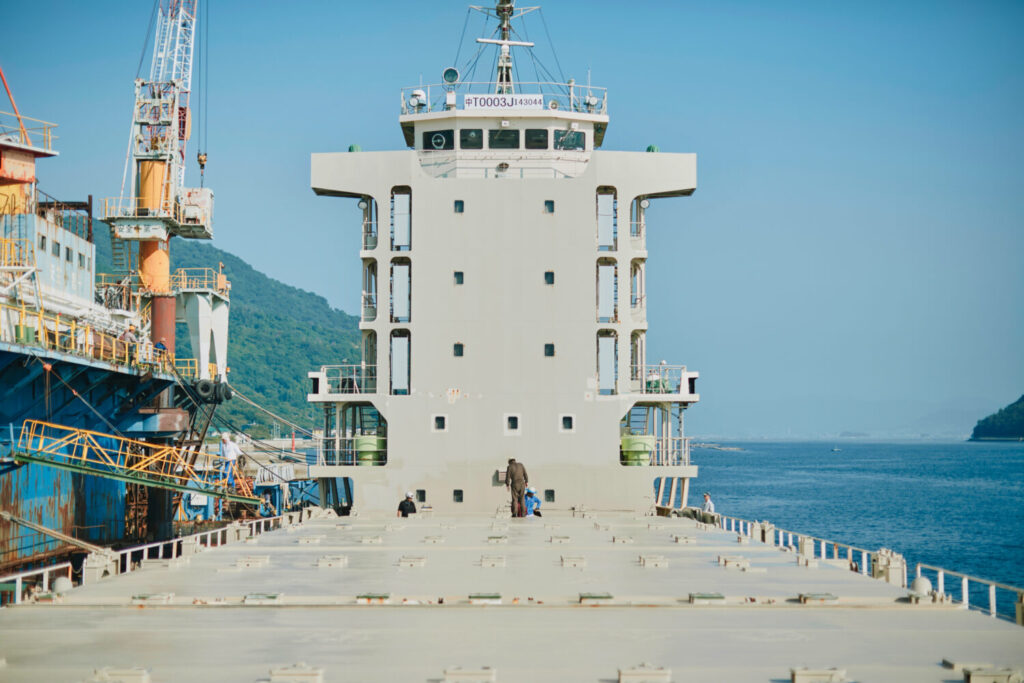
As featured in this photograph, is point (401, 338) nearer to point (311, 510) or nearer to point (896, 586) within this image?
point (311, 510)

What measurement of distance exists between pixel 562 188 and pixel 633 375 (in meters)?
6.85

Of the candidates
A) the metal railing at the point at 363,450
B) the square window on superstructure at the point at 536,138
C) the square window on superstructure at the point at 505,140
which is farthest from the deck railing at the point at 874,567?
the square window on superstructure at the point at 505,140

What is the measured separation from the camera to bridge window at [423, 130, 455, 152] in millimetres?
36844

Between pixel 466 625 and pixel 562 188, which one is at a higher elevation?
pixel 562 188

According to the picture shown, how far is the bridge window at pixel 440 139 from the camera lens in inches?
1451

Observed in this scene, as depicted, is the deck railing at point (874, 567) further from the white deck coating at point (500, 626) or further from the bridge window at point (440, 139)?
the bridge window at point (440, 139)

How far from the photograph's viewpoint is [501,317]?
35.0m

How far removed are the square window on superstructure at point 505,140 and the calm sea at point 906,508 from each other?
110 ft

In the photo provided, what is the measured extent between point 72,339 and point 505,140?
51.6ft

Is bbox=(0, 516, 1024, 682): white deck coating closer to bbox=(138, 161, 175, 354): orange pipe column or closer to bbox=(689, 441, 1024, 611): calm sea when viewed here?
bbox=(138, 161, 175, 354): orange pipe column

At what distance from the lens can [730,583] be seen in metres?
18.9

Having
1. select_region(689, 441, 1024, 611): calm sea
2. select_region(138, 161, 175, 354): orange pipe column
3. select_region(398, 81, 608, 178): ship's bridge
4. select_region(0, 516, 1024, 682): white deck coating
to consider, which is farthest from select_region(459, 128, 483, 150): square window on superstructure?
select_region(689, 441, 1024, 611): calm sea

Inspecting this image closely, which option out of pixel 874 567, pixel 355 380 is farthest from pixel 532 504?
pixel 874 567

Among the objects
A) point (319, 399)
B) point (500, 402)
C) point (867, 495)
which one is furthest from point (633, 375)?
point (867, 495)
